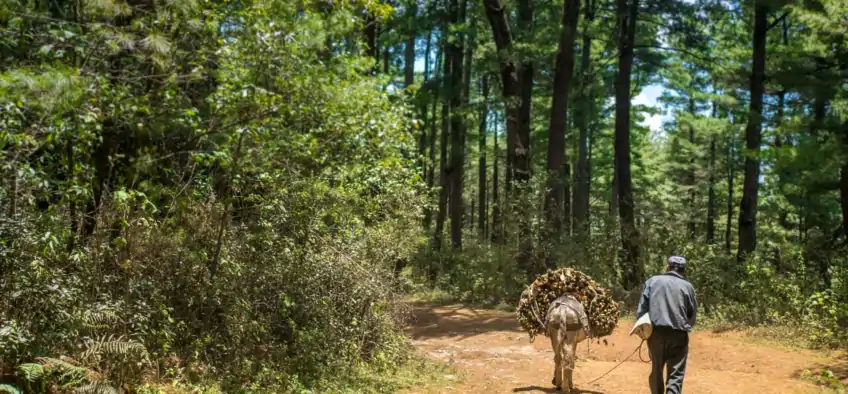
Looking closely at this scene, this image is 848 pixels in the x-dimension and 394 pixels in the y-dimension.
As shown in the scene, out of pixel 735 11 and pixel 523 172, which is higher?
pixel 735 11

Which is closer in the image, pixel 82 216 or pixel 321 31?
pixel 82 216

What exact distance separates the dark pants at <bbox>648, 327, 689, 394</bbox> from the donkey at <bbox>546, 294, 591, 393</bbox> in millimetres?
1334

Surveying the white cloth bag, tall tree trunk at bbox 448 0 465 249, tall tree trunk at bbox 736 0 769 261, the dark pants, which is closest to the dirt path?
the dark pants

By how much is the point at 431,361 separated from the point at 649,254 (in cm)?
886

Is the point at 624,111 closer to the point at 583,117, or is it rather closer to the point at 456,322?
the point at 583,117

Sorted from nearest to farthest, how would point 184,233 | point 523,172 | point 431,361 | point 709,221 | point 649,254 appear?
point 184,233
point 431,361
point 649,254
point 523,172
point 709,221

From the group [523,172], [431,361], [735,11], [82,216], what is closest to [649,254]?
[523,172]

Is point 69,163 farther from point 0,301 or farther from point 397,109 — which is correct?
point 397,109

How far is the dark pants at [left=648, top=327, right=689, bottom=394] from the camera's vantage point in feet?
25.6

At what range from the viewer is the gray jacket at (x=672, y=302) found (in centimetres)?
776

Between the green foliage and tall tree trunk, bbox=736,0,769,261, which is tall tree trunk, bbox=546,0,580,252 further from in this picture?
the green foliage

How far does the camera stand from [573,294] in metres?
9.78

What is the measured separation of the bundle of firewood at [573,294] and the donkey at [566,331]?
36cm

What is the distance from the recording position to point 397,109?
1143 cm
